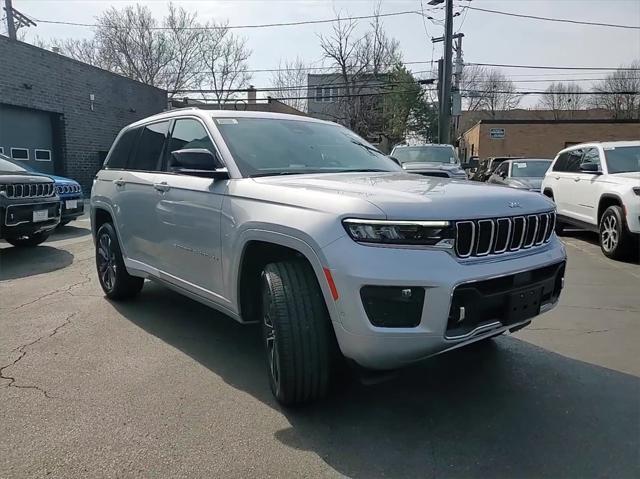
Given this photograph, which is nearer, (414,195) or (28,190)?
(414,195)

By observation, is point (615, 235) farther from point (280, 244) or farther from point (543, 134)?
point (543, 134)

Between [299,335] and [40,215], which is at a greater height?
[40,215]

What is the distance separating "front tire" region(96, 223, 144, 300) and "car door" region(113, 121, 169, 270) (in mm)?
241

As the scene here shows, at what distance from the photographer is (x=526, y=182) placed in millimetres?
12898

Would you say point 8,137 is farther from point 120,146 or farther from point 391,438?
point 391,438

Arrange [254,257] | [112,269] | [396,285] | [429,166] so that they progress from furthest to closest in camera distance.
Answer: [429,166]
[112,269]
[254,257]
[396,285]

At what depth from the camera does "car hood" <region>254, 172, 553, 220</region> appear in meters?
2.66

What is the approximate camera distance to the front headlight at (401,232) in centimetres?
260

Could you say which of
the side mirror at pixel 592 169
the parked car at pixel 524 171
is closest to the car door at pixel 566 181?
the side mirror at pixel 592 169

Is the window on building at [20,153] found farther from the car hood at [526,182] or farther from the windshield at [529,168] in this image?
the windshield at [529,168]

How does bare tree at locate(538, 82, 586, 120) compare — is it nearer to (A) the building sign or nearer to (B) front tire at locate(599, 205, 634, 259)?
(A) the building sign

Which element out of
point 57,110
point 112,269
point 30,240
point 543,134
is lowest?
point 30,240

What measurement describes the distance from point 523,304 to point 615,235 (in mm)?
5802

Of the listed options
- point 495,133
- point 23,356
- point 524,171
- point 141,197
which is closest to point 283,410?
point 23,356
